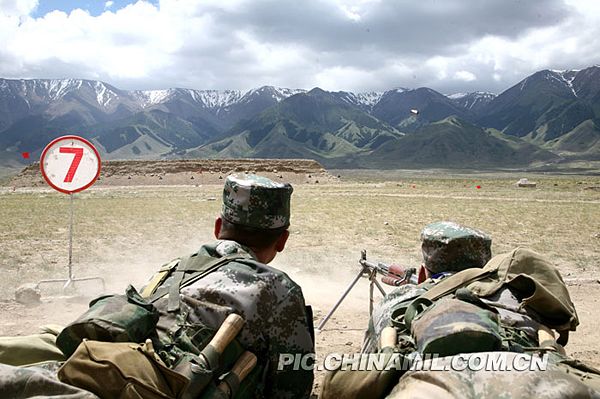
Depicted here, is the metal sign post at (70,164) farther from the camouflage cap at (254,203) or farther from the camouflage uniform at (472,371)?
the camouflage uniform at (472,371)

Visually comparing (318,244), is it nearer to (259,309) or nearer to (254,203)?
(254,203)

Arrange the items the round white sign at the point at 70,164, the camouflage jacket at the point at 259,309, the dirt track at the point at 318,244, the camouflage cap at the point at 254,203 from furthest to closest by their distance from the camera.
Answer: the round white sign at the point at 70,164
the dirt track at the point at 318,244
the camouflage cap at the point at 254,203
the camouflage jacket at the point at 259,309

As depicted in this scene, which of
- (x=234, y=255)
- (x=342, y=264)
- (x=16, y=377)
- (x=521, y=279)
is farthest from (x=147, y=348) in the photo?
(x=342, y=264)

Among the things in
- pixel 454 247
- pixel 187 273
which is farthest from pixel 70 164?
pixel 454 247

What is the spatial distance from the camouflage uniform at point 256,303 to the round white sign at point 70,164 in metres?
5.63

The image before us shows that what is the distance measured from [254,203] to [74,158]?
6.03 meters

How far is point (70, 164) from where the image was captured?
7863mm

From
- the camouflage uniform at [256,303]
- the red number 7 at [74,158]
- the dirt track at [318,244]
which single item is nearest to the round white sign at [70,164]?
the red number 7 at [74,158]

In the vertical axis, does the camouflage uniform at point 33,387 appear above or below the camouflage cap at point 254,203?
below

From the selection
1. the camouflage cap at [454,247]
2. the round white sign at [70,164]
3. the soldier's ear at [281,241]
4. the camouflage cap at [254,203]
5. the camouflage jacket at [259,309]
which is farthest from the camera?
the round white sign at [70,164]

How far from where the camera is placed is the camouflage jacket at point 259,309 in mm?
2305

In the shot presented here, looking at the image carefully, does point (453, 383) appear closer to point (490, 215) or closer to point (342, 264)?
point (342, 264)

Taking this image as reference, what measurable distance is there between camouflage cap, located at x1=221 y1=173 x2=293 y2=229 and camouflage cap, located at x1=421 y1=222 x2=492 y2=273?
1.05 m

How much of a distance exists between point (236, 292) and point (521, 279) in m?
1.33
